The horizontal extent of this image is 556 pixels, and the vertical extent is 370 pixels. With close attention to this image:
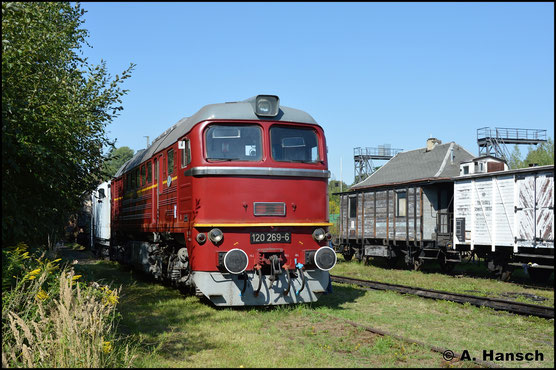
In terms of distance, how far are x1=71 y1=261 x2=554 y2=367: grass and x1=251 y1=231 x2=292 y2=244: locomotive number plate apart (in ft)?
4.12

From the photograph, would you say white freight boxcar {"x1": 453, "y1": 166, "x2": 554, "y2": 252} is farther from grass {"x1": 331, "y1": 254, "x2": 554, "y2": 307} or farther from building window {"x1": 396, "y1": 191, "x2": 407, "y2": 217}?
building window {"x1": 396, "y1": 191, "x2": 407, "y2": 217}

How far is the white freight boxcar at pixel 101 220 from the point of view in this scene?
2356 centimetres

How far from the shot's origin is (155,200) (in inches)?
523

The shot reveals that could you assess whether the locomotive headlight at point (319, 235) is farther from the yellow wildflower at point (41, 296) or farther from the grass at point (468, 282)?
the grass at point (468, 282)

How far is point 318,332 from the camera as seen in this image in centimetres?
834

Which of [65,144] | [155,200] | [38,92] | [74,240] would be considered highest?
[38,92]

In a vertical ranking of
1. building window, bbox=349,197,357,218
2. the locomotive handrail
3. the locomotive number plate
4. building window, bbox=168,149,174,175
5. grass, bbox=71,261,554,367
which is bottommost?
grass, bbox=71,261,554,367

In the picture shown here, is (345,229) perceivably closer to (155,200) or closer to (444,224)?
(444,224)

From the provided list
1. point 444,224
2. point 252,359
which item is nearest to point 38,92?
point 252,359

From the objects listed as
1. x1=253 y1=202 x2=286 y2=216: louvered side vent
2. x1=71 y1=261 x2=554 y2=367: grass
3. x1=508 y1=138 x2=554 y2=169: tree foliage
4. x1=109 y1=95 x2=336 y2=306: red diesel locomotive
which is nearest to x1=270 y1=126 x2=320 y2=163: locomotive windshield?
x1=109 y1=95 x2=336 y2=306: red diesel locomotive

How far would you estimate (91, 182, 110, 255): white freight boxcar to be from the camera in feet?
77.3

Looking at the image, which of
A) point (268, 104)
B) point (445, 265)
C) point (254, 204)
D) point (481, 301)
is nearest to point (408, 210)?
point (445, 265)

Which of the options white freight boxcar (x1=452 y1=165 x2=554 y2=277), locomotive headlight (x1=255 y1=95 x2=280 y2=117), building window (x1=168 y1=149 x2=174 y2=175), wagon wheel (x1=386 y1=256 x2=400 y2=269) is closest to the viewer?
locomotive headlight (x1=255 y1=95 x2=280 y2=117)

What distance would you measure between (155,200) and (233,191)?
13.4ft
